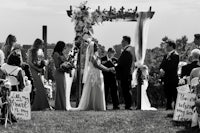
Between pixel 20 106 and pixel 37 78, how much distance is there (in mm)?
3057

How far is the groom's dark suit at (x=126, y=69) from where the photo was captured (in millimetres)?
13875

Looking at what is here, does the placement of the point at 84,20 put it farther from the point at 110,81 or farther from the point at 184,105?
the point at 184,105

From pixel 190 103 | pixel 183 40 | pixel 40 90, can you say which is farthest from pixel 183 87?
pixel 183 40

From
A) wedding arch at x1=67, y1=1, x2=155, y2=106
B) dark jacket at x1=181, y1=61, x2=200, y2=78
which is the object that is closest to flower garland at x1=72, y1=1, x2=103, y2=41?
wedding arch at x1=67, y1=1, x2=155, y2=106

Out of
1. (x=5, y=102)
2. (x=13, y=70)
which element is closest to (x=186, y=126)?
(x=5, y=102)

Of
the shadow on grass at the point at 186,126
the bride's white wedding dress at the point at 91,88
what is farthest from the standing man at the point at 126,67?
the shadow on grass at the point at 186,126

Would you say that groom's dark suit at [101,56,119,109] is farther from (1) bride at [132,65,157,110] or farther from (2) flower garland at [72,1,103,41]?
(2) flower garland at [72,1,103,41]

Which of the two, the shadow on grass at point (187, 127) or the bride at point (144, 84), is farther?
the bride at point (144, 84)

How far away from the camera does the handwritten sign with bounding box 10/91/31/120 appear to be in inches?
431

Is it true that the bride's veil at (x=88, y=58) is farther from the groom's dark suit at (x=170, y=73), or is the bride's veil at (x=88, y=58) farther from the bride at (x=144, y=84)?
the groom's dark suit at (x=170, y=73)

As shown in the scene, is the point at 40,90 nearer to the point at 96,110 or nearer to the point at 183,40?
the point at 96,110

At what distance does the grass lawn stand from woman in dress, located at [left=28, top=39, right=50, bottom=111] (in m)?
1.90

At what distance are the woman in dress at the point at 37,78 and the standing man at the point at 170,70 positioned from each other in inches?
133

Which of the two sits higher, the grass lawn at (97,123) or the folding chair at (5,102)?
the folding chair at (5,102)
